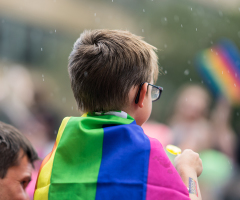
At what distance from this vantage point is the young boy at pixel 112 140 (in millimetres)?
1191

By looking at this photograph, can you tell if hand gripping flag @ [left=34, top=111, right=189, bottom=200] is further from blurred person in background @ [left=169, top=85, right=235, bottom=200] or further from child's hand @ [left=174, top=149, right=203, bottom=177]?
blurred person in background @ [left=169, top=85, right=235, bottom=200]

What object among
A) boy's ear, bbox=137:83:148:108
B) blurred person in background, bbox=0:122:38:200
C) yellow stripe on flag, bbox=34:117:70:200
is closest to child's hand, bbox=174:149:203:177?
boy's ear, bbox=137:83:148:108

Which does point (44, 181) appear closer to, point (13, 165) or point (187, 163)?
point (13, 165)

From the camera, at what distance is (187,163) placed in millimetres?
1372

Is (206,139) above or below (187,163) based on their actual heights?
below

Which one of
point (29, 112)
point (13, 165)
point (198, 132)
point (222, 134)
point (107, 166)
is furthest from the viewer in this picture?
point (29, 112)

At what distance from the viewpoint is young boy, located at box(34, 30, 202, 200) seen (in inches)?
46.9

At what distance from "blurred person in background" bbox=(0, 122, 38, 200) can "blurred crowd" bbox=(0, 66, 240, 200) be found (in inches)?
44.7

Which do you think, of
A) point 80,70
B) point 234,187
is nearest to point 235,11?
point 234,187

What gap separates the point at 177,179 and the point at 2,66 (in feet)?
17.7

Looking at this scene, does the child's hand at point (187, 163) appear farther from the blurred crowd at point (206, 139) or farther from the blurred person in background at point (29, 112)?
the blurred person in background at point (29, 112)

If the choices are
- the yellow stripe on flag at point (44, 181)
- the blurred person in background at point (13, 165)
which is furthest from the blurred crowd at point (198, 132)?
the yellow stripe on flag at point (44, 181)

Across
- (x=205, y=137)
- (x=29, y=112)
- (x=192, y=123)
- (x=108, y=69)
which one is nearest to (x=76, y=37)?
(x=29, y=112)

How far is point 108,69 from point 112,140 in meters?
0.30
